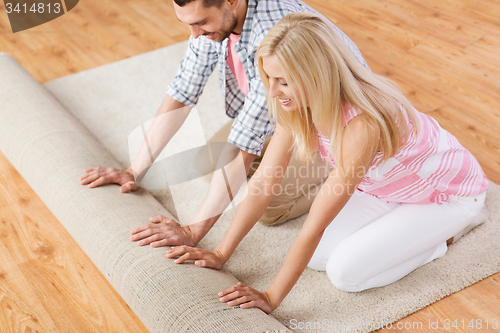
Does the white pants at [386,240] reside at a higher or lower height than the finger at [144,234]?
lower

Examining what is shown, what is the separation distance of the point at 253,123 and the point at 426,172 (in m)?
0.51

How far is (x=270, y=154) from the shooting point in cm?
138

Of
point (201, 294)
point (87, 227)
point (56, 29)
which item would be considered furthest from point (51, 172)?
point (56, 29)

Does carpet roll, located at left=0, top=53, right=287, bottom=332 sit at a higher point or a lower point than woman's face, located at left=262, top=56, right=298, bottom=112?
lower

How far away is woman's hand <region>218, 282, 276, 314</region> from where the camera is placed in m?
1.20

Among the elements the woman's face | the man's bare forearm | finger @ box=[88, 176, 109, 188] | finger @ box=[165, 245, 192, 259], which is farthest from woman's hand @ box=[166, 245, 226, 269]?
the woman's face

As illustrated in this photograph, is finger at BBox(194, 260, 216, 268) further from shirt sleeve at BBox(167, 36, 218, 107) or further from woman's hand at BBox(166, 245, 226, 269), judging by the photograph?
shirt sleeve at BBox(167, 36, 218, 107)

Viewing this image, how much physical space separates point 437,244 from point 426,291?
0.15m

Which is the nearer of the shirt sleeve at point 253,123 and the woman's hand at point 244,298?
the woman's hand at point 244,298

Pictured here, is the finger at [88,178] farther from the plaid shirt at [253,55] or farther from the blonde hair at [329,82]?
the blonde hair at [329,82]

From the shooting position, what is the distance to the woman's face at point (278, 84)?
1.10 m

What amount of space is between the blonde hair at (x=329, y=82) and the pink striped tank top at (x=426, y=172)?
0.36 feet

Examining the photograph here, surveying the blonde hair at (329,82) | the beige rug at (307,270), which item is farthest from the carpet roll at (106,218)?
the blonde hair at (329,82)

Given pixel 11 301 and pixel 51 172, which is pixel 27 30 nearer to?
pixel 51 172
